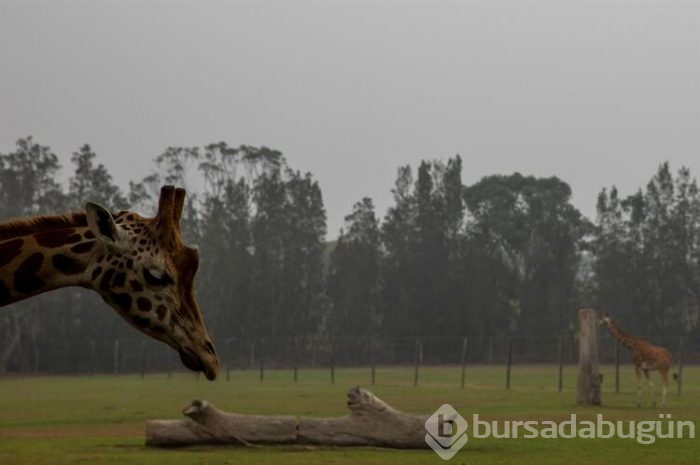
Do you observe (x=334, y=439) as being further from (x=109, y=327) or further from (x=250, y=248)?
(x=250, y=248)

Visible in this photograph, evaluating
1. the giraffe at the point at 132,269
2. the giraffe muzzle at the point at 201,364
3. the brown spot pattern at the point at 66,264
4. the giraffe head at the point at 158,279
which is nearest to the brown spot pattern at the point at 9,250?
the giraffe at the point at 132,269

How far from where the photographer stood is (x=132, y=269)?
474cm

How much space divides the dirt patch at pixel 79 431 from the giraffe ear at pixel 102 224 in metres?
16.8

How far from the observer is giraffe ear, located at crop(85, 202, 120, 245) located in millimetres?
4602

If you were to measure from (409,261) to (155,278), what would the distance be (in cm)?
8648

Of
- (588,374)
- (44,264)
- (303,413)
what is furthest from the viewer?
(588,374)

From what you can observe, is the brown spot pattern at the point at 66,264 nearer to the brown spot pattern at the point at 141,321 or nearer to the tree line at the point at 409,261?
the brown spot pattern at the point at 141,321

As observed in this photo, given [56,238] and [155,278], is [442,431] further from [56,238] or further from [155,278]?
[155,278]

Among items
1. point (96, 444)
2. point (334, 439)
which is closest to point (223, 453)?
point (334, 439)

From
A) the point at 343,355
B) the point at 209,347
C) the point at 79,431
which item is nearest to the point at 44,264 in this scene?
the point at 209,347

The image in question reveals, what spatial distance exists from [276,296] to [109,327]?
14.0m

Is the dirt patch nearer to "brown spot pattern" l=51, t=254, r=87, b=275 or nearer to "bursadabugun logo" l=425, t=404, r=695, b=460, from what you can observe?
"bursadabugun logo" l=425, t=404, r=695, b=460

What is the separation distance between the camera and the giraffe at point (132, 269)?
4715mm

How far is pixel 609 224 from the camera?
317 feet
